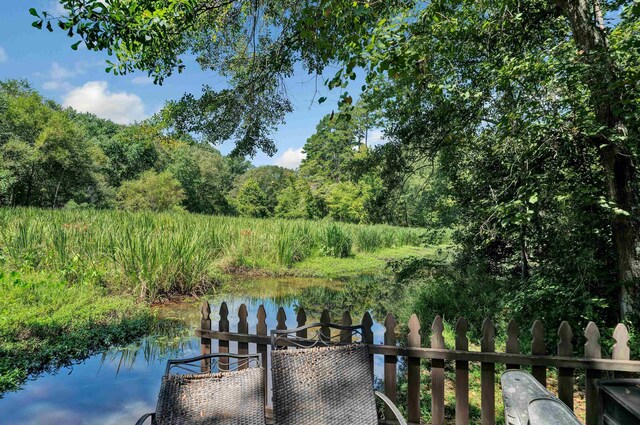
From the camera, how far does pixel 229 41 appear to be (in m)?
5.03

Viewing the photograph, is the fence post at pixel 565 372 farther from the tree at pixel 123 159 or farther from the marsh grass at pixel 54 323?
the tree at pixel 123 159

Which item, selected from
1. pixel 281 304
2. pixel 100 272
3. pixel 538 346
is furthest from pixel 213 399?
pixel 100 272

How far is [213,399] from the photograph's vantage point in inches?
74.6

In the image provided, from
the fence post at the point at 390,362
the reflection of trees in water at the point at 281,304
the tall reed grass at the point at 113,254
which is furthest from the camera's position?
the tall reed grass at the point at 113,254

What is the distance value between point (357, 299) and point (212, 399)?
511 centimetres

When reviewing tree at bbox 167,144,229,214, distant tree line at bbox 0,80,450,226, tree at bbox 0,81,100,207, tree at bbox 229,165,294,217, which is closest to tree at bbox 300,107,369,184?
distant tree line at bbox 0,80,450,226

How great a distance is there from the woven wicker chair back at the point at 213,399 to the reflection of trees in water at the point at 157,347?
86.2 inches

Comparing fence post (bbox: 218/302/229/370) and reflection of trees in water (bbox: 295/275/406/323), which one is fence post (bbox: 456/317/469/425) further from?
reflection of trees in water (bbox: 295/275/406/323)

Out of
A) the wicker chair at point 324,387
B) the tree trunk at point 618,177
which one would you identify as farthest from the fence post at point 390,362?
the tree trunk at point 618,177

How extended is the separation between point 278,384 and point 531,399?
1.27 metres

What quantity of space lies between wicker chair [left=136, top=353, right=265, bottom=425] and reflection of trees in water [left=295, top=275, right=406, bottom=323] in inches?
140

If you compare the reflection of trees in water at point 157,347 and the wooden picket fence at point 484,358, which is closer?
the wooden picket fence at point 484,358

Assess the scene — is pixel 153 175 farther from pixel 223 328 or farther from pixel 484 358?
pixel 484 358

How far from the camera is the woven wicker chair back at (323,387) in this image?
192 centimetres
